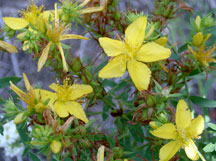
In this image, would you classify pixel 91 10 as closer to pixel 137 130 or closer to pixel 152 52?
pixel 152 52

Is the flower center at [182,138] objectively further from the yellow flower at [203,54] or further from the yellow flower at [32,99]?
the yellow flower at [32,99]

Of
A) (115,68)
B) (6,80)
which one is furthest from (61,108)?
(6,80)

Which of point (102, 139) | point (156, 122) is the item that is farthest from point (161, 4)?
point (102, 139)

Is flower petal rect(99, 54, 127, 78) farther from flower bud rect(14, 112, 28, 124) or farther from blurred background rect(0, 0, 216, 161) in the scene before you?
blurred background rect(0, 0, 216, 161)

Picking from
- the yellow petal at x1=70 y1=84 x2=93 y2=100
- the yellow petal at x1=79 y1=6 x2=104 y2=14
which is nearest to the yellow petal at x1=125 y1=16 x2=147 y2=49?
the yellow petal at x1=79 y1=6 x2=104 y2=14

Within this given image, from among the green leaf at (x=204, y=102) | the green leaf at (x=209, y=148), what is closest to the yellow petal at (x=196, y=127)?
the green leaf at (x=209, y=148)

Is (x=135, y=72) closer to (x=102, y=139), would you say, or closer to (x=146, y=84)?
(x=146, y=84)
